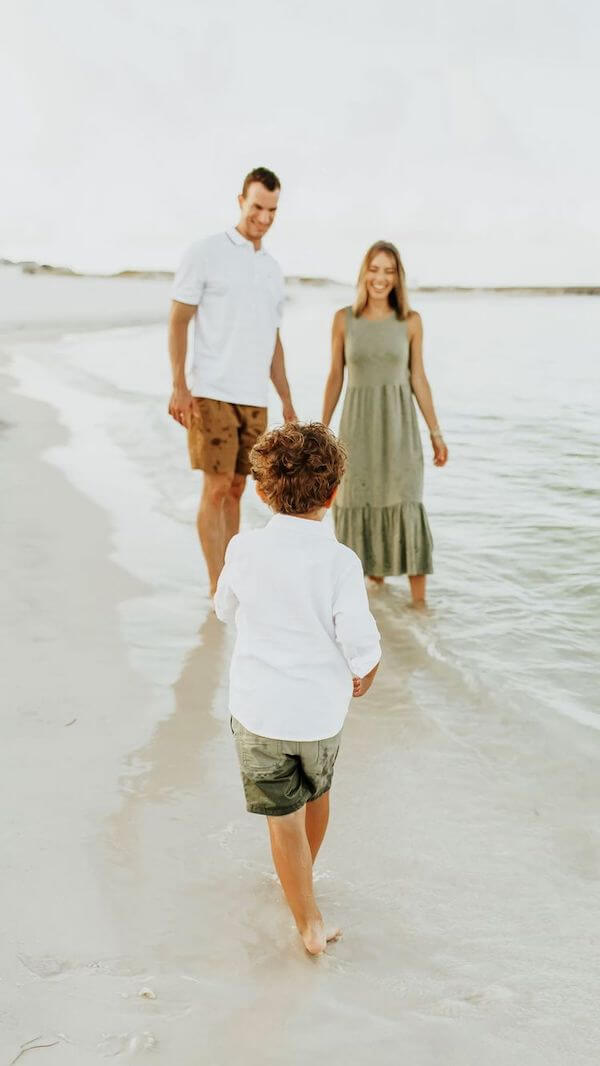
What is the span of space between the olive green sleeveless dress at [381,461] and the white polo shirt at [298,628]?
9.01 ft

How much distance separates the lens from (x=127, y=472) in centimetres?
791

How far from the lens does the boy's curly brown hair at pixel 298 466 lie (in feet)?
7.23

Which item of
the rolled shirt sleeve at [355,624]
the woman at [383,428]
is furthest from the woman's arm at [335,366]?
the rolled shirt sleeve at [355,624]

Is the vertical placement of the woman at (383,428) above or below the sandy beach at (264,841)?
above

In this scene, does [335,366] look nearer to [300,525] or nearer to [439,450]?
[439,450]

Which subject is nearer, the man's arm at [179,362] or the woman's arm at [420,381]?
the man's arm at [179,362]

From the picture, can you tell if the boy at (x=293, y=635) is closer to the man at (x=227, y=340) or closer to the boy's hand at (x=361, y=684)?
the boy's hand at (x=361, y=684)

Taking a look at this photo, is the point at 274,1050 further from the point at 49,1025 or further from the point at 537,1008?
the point at 537,1008

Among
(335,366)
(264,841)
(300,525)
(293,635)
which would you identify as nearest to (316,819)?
(264,841)

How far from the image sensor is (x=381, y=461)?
16.4ft

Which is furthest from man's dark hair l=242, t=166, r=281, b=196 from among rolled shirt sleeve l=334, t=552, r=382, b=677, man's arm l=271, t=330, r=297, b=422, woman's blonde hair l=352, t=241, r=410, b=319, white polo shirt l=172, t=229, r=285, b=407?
rolled shirt sleeve l=334, t=552, r=382, b=677

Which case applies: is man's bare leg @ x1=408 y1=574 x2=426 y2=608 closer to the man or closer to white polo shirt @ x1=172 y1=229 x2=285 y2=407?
the man

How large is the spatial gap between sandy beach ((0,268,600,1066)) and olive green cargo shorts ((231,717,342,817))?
0.39m

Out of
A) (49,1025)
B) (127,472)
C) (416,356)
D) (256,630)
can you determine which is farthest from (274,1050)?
(127,472)
